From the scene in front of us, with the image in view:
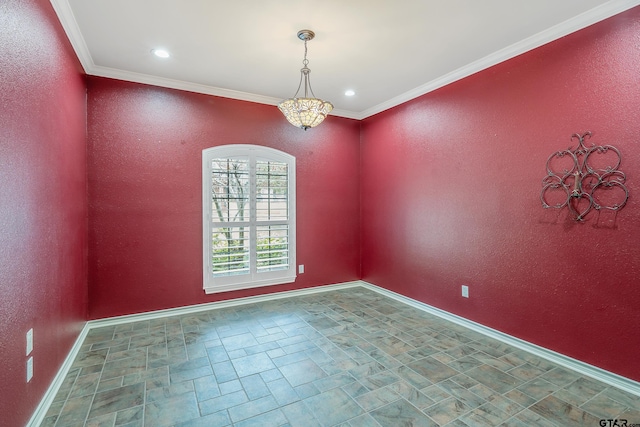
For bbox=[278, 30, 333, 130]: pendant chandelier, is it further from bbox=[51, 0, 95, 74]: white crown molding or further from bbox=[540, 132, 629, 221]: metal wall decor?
bbox=[540, 132, 629, 221]: metal wall decor

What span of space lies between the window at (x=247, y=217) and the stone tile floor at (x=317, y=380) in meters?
0.75

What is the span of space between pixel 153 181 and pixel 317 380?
9.18 ft

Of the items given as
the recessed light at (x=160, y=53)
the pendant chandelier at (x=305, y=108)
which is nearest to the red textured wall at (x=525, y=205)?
the pendant chandelier at (x=305, y=108)

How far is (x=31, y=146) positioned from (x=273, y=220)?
107 inches

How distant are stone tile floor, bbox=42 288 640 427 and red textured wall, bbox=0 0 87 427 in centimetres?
40

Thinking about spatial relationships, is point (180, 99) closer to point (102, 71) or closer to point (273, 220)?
point (102, 71)

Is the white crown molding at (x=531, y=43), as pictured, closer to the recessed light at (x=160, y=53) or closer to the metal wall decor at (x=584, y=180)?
the metal wall decor at (x=584, y=180)

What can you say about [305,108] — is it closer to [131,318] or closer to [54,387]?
[54,387]

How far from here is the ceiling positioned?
2.28 metres

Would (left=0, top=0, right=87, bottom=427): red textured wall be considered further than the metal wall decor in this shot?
No

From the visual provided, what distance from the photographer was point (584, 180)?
244 centimetres

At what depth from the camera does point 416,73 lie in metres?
3.44

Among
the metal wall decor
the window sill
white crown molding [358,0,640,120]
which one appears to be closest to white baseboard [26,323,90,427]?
the window sill

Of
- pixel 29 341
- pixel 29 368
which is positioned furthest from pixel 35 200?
pixel 29 368
